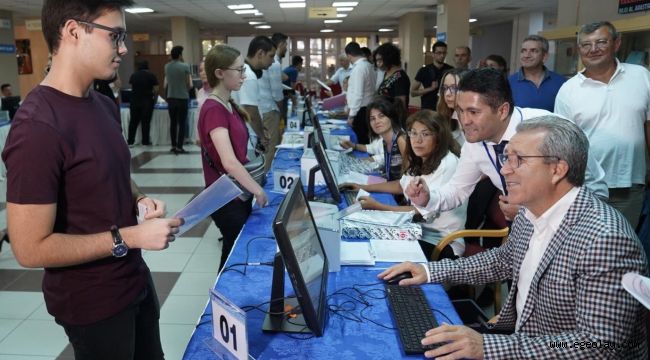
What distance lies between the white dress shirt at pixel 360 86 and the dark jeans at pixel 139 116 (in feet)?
14.1

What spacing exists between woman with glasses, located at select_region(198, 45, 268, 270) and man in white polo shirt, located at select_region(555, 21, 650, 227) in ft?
6.06

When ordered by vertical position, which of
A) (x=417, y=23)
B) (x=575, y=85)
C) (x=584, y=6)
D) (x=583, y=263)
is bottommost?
(x=583, y=263)

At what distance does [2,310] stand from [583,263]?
299 cm

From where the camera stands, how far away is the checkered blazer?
3.87 ft

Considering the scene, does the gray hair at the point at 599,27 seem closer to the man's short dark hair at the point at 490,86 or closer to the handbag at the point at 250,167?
the man's short dark hair at the point at 490,86

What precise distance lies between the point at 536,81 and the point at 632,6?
1193mm

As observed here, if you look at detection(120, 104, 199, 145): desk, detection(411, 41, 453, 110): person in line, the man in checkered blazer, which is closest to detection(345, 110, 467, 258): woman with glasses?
the man in checkered blazer

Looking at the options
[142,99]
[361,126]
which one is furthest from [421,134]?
[142,99]

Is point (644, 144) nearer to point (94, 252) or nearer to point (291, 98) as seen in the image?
point (94, 252)

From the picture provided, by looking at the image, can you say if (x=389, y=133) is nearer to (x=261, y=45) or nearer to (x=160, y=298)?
(x=261, y=45)

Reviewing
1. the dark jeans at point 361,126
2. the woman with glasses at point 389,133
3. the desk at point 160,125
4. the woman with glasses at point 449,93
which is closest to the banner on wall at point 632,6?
the woman with glasses at point 449,93

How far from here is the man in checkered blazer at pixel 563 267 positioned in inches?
46.6

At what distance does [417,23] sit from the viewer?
13594mm

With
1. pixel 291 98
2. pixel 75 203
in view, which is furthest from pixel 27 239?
pixel 291 98
